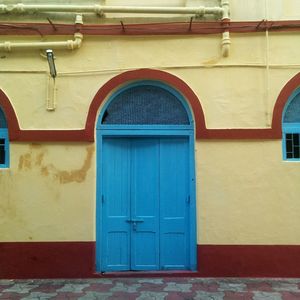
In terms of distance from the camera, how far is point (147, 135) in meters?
6.25

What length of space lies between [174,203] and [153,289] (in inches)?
53.3

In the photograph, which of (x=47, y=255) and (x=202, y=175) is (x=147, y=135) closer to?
(x=202, y=175)

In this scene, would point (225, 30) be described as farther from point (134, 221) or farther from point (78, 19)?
point (134, 221)

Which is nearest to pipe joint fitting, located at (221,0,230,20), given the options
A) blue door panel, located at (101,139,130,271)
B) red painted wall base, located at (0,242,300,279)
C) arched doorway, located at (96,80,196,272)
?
arched doorway, located at (96,80,196,272)

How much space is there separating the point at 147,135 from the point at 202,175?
1069 mm

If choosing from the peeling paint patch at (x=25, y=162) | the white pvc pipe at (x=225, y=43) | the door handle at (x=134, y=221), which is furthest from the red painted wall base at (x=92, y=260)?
the white pvc pipe at (x=225, y=43)

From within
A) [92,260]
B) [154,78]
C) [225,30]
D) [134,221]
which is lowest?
[92,260]

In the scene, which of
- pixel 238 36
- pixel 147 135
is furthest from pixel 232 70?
pixel 147 135

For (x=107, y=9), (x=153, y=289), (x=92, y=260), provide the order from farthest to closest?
(x=107, y=9)
(x=92, y=260)
(x=153, y=289)

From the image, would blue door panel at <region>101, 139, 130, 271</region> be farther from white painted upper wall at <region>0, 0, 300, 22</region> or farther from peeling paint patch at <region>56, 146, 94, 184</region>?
white painted upper wall at <region>0, 0, 300, 22</region>

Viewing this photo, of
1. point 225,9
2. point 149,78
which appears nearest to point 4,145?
point 149,78

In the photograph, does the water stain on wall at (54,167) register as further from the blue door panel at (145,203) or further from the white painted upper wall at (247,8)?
the white painted upper wall at (247,8)

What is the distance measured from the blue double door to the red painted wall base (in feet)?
0.83

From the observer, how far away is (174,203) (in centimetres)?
626
